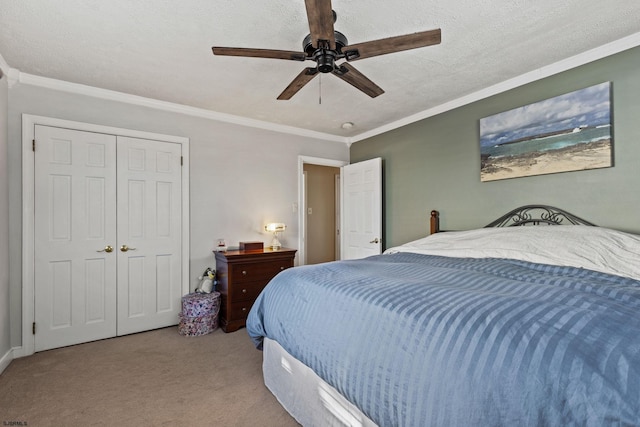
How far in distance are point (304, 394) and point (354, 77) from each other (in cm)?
200

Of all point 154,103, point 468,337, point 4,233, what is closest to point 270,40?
point 154,103

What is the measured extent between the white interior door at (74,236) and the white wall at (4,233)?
0.19m

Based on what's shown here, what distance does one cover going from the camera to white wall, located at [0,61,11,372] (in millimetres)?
2463

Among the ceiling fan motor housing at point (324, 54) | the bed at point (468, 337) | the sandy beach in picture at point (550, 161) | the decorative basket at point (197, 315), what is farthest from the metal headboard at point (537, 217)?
the decorative basket at point (197, 315)

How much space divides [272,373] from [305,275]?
0.73 metres

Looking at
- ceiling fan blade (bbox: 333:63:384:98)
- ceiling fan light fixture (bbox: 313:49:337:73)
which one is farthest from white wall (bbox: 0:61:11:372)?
ceiling fan blade (bbox: 333:63:384:98)

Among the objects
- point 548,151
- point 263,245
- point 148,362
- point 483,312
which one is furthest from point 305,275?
point 548,151

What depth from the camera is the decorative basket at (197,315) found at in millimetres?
3111

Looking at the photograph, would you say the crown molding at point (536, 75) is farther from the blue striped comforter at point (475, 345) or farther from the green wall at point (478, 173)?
the blue striped comforter at point (475, 345)

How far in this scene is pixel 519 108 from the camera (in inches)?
108

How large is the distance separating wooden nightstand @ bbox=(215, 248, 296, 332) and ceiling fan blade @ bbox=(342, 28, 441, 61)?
2.34 m

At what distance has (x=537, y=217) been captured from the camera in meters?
2.62

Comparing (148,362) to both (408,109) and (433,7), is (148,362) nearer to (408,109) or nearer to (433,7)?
(433,7)

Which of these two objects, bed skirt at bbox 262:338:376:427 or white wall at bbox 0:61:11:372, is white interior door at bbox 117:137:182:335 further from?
bed skirt at bbox 262:338:376:427
